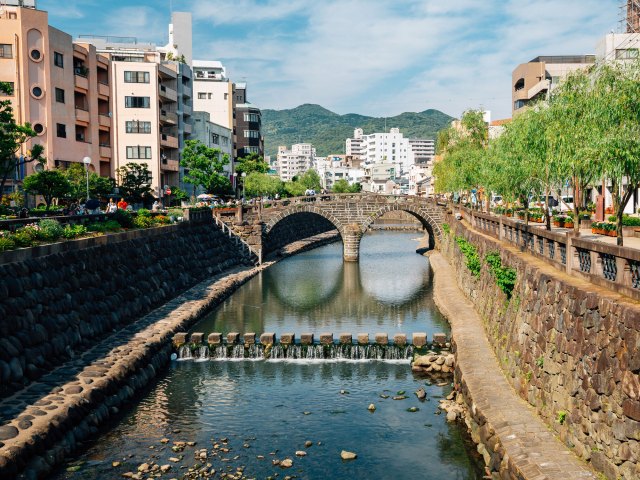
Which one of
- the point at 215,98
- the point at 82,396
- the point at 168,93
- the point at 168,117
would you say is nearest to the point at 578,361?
the point at 82,396

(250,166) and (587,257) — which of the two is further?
(250,166)

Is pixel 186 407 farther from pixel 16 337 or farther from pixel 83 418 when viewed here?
pixel 16 337

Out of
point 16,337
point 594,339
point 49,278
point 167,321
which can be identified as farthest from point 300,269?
point 594,339

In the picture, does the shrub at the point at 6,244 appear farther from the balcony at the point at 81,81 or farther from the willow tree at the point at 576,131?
the balcony at the point at 81,81

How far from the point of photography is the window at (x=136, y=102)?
204ft

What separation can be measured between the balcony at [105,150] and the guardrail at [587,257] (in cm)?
4530

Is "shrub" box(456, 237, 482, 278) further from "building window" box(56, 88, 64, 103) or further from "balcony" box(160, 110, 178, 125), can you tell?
"balcony" box(160, 110, 178, 125)

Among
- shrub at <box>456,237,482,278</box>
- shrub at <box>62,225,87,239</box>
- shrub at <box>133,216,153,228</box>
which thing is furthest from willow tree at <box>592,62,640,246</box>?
shrub at <box>133,216,153,228</box>

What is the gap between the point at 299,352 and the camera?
2698cm

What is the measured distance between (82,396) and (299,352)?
10324mm

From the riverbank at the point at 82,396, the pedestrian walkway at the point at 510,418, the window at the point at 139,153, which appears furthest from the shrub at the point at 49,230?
the window at the point at 139,153

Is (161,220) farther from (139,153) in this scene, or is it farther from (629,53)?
(629,53)

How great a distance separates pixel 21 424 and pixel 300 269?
41728 millimetres

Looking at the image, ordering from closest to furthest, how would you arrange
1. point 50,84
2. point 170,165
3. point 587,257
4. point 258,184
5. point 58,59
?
point 587,257 → point 50,84 → point 58,59 → point 170,165 → point 258,184
